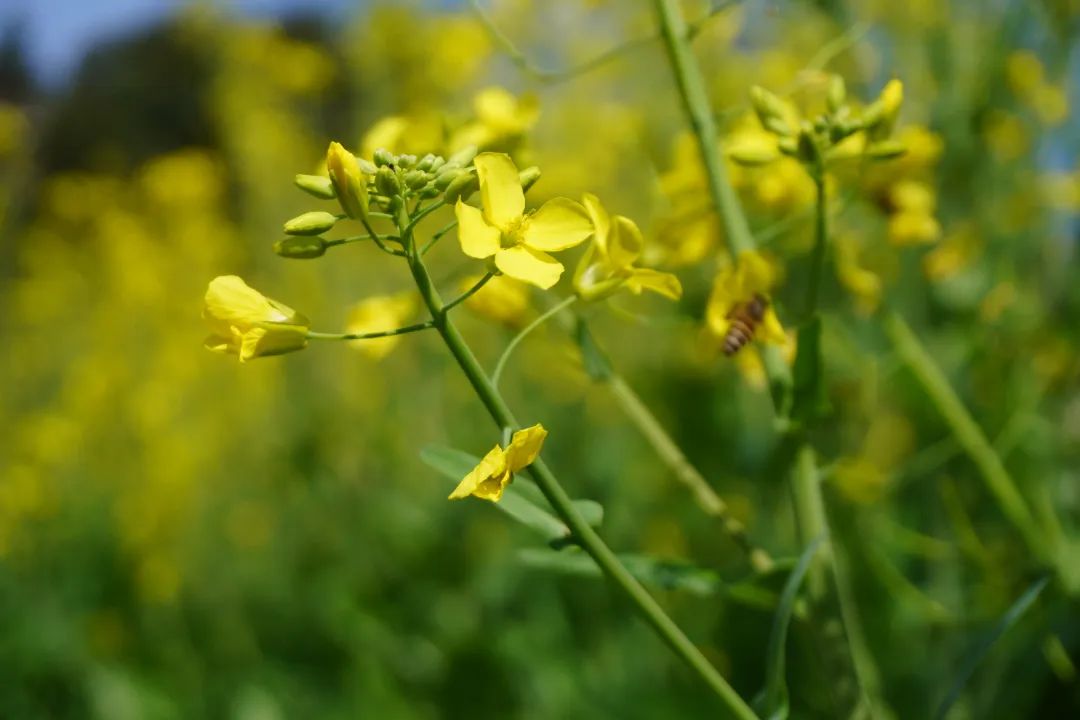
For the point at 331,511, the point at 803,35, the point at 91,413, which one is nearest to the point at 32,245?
the point at 91,413

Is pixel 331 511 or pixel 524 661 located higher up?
pixel 524 661

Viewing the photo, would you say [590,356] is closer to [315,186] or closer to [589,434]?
[315,186]

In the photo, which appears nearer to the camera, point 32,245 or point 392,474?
point 392,474

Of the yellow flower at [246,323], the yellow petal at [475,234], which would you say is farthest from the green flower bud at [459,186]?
the yellow flower at [246,323]

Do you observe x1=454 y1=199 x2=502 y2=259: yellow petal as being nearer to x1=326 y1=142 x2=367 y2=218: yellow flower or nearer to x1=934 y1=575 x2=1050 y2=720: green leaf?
x1=326 y1=142 x2=367 y2=218: yellow flower

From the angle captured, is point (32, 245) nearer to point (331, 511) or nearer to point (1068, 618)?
point (331, 511)

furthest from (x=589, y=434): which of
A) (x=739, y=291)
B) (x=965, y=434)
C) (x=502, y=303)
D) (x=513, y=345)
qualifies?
(x=513, y=345)
